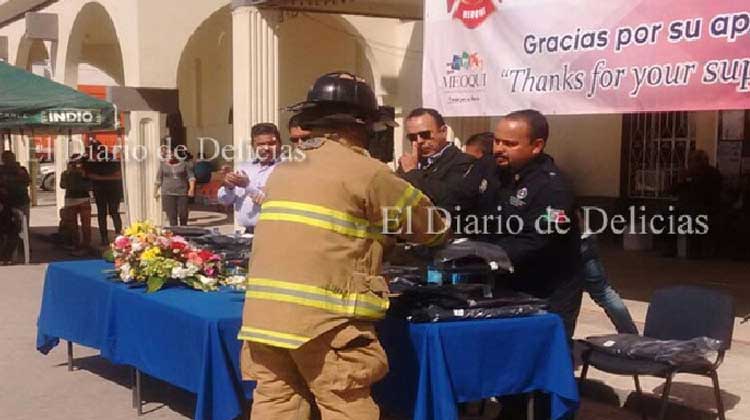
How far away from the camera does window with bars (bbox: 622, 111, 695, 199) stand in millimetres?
13336

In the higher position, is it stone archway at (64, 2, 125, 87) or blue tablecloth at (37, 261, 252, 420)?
stone archway at (64, 2, 125, 87)

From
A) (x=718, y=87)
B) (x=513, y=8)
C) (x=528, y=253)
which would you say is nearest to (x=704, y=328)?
(x=528, y=253)

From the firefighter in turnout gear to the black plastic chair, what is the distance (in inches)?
76.3

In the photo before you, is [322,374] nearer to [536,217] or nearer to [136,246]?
[536,217]

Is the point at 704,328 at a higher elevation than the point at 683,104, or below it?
below

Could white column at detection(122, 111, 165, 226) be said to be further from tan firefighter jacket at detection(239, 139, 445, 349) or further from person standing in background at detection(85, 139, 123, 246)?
tan firefighter jacket at detection(239, 139, 445, 349)

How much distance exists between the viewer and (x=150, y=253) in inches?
217

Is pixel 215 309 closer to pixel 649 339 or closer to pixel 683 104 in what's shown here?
pixel 649 339

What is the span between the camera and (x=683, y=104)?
7.15 meters

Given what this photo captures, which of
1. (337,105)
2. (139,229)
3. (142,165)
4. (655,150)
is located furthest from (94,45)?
(337,105)

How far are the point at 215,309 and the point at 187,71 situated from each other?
63.2 feet

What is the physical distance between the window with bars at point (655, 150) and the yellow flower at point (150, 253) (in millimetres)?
9263

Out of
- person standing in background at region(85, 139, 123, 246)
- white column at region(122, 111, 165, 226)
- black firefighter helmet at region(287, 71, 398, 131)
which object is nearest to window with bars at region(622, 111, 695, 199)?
white column at region(122, 111, 165, 226)

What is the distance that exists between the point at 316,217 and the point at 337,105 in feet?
1.53
